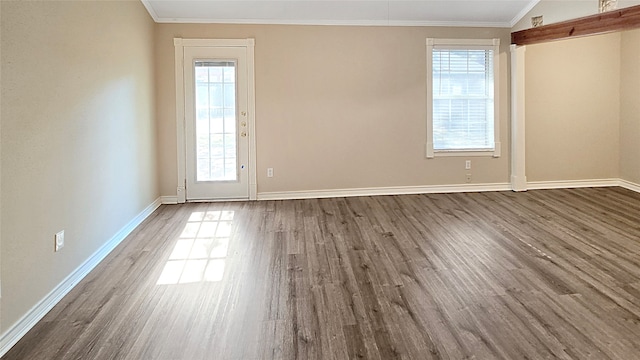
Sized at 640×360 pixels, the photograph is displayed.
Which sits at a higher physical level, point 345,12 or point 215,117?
point 345,12

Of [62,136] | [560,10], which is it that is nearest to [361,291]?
[62,136]

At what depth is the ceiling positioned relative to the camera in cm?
504

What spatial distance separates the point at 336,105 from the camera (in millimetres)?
5645

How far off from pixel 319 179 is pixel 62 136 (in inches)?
133

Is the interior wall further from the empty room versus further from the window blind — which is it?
the window blind

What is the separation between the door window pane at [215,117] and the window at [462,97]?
2.65 m

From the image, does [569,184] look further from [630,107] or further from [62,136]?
[62,136]

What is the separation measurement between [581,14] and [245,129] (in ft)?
13.7

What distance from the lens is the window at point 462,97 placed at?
5.72 meters

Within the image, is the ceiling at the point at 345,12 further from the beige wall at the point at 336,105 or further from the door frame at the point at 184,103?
the door frame at the point at 184,103

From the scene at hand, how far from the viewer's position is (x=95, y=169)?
3414mm

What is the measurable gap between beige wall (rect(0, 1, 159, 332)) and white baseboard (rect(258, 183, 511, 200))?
1.88 metres

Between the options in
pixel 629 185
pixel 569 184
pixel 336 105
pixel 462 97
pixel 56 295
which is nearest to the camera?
pixel 56 295

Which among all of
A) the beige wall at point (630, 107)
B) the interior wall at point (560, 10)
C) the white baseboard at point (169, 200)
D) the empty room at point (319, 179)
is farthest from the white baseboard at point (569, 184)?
the white baseboard at point (169, 200)
